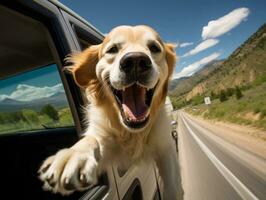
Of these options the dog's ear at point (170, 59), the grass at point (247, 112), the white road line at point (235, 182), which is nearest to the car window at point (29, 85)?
the dog's ear at point (170, 59)

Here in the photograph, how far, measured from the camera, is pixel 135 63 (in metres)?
2.46

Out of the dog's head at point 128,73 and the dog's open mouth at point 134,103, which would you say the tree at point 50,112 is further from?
the dog's open mouth at point 134,103

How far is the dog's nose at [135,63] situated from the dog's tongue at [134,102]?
0.74 feet

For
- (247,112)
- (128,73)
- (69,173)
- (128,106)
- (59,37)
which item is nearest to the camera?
(69,173)

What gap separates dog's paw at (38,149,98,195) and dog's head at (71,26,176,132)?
640mm

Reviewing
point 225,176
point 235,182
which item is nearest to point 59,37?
point 235,182

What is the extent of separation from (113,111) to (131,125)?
39cm

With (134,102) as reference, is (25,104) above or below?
above

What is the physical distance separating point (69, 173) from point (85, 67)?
145 cm

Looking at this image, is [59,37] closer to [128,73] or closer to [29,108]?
[128,73]

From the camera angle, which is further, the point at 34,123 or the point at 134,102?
the point at 34,123

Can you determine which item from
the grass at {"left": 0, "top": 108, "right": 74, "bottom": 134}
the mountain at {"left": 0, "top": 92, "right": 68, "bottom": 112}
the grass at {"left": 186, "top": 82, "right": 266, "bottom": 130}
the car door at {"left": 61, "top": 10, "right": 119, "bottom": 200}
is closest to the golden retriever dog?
the car door at {"left": 61, "top": 10, "right": 119, "bottom": 200}

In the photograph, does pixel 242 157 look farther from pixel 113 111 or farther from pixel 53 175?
pixel 53 175

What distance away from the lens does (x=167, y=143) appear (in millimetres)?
2639
